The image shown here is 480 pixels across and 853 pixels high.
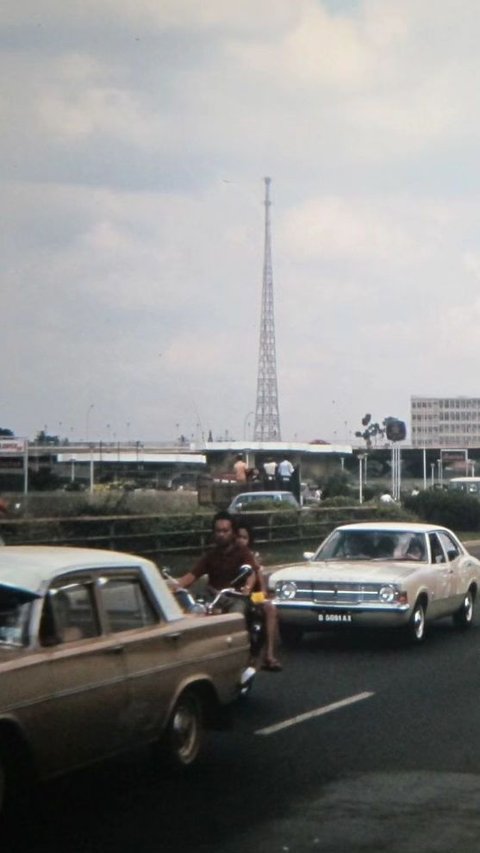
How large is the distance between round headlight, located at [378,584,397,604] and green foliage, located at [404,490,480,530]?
29.7m

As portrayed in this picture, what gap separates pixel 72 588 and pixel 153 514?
70.6ft

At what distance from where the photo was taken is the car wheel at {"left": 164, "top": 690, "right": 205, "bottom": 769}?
30.6ft

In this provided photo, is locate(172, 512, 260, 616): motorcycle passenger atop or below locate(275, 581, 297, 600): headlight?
atop

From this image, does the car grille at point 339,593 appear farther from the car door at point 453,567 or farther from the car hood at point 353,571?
the car door at point 453,567

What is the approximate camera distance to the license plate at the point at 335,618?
1648cm

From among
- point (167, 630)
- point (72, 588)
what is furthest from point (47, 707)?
point (167, 630)

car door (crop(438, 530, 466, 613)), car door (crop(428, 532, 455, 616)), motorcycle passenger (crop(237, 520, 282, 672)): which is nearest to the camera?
motorcycle passenger (crop(237, 520, 282, 672))

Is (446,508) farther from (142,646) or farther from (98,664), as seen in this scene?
(98,664)

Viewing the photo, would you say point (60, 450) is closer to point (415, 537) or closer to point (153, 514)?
point (153, 514)

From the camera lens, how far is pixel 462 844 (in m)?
7.73

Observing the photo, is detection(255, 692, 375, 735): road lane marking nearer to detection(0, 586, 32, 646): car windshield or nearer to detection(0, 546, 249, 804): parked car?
detection(0, 546, 249, 804): parked car

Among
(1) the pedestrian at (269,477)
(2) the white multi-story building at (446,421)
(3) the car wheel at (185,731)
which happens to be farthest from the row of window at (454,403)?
(3) the car wheel at (185,731)

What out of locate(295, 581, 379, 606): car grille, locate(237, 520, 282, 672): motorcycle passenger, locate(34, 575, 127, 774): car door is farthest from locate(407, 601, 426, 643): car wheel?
locate(34, 575, 127, 774): car door

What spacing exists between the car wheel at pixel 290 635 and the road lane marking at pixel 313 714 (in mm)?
3810
